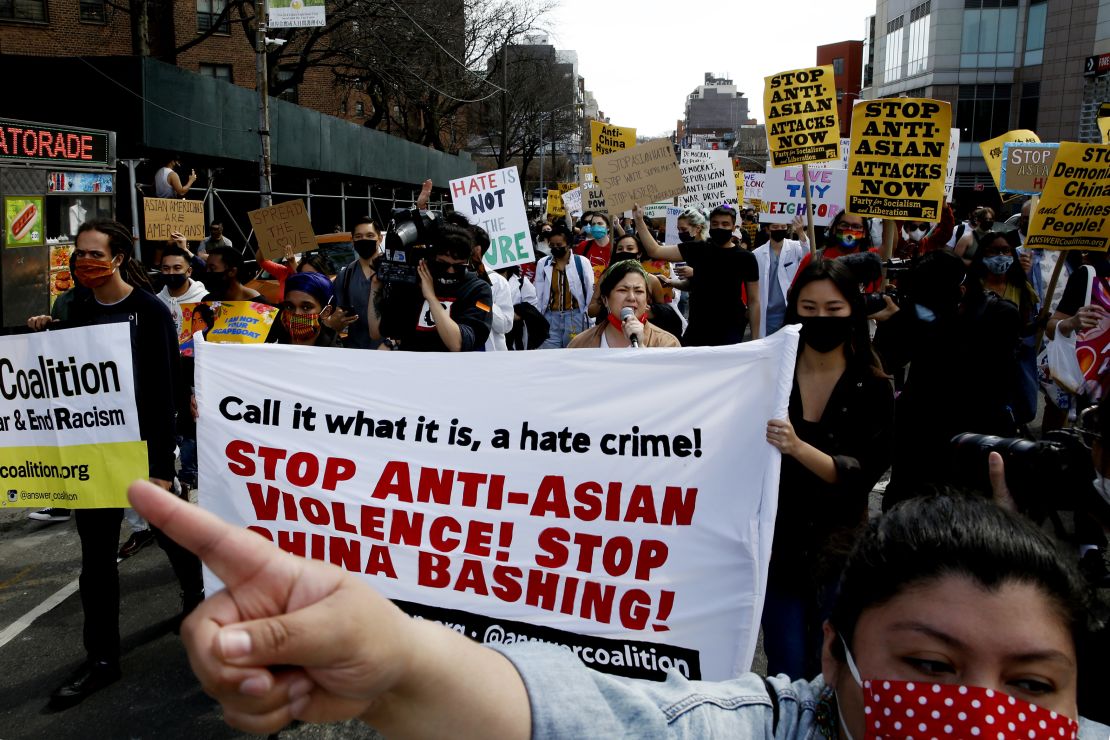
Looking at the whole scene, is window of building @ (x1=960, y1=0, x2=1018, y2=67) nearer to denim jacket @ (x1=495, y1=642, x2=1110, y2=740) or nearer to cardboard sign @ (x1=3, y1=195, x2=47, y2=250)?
cardboard sign @ (x1=3, y1=195, x2=47, y2=250)

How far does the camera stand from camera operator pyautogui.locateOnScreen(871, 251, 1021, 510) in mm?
4129

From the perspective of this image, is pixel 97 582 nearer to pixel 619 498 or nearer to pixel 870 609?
pixel 619 498

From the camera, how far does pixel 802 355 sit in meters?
3.40

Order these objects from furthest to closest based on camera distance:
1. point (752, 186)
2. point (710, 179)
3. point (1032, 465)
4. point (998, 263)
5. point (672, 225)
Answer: point (752, 186)
point (672, 225)
point (710, 179)
point (998, 263)
point (1032, 465)

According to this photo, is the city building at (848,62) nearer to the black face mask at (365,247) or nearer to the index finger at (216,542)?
the black face mask at (365,247)

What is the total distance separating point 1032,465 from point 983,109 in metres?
54.0

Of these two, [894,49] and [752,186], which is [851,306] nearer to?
[752,186]

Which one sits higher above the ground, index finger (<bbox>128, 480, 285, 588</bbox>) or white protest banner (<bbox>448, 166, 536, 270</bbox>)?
white protest banner (<bbox>448, 166, 536, 270</bbox>)

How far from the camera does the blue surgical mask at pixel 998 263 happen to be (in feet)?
24.2

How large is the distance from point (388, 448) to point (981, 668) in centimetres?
230

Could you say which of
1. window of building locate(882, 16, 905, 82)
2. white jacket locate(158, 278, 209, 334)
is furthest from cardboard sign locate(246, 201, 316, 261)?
window of building locate(882, 16, 905, 82)

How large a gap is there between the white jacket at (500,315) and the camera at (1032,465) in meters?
3.38

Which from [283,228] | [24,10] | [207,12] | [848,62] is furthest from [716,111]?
[283,228]

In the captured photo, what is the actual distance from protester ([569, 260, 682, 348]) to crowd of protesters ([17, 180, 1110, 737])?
0.01 metres
